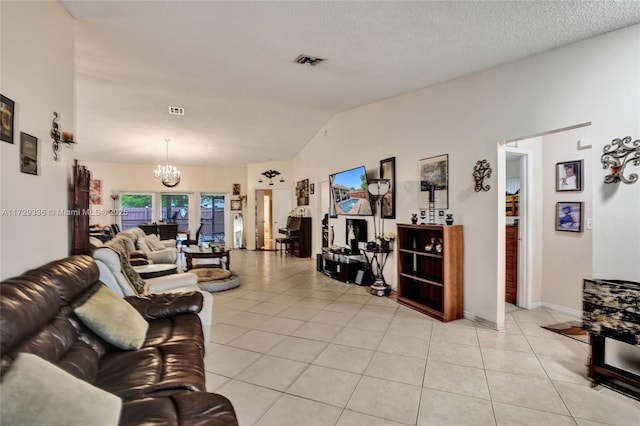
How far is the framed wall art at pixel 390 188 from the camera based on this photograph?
4.74 m

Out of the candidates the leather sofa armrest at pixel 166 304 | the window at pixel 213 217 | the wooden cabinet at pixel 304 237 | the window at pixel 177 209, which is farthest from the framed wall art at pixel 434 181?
the window at pixel 177 209

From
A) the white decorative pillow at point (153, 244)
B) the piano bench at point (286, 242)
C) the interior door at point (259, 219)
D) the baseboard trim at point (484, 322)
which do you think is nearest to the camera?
the baseboard trim at point (484, 322)

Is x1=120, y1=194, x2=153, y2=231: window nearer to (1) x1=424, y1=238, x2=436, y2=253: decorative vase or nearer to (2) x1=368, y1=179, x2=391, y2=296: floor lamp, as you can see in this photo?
(2) x1=368, y1=179, x2=391, y2=296: floor lamp

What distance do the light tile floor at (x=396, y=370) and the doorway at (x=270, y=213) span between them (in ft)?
19.0

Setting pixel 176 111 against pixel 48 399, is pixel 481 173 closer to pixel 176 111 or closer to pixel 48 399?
pixel 48 399

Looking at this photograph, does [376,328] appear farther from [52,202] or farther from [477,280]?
[52,202]

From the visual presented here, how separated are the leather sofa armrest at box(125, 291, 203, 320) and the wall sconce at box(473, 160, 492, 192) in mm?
3178

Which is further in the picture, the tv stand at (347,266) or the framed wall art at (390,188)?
the tv stand at (347,266)

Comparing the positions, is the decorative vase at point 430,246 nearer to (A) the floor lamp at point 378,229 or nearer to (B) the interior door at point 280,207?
(A) the floor lamp at point 378,229

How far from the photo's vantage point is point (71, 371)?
149cm

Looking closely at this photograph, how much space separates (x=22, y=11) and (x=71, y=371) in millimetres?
2253

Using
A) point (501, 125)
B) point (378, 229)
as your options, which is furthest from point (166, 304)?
point (501, 125)

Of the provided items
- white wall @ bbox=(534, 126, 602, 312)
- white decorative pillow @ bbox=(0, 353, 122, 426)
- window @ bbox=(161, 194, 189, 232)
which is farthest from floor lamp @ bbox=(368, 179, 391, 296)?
window @ bbox=(161, 194, 189, 232)

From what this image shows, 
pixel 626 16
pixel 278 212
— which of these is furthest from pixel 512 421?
pixel 278 212
